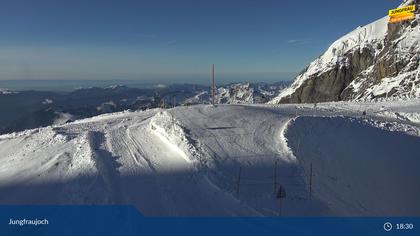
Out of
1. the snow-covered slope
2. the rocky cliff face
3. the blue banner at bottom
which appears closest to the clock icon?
the blue banner at bottom

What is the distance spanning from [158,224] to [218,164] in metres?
7.48

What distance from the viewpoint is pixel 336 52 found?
555ft

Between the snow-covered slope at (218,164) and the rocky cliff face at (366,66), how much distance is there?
77.6m

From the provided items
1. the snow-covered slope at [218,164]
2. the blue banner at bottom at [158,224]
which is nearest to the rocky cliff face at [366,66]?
the snow-covered slope at [218,164]

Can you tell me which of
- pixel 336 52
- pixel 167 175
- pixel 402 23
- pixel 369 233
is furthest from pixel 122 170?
pixel 336 52

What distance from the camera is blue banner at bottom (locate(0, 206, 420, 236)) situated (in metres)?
14.8

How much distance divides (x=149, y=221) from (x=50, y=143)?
643 inches

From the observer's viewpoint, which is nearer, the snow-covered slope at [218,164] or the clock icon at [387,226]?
the clock icon at [387,226]

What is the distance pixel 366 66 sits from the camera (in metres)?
150

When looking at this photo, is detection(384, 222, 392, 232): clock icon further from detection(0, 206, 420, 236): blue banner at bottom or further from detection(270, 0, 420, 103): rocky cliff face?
detection(270, 0, 420, 103): rocky cliff face

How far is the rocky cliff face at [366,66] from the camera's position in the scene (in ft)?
370

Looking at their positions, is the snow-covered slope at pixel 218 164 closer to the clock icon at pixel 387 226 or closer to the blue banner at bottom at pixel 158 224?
the blue banner at bottom at pixel 158 224

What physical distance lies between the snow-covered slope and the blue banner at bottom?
98cm

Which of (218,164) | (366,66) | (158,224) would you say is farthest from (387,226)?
(366,66)
